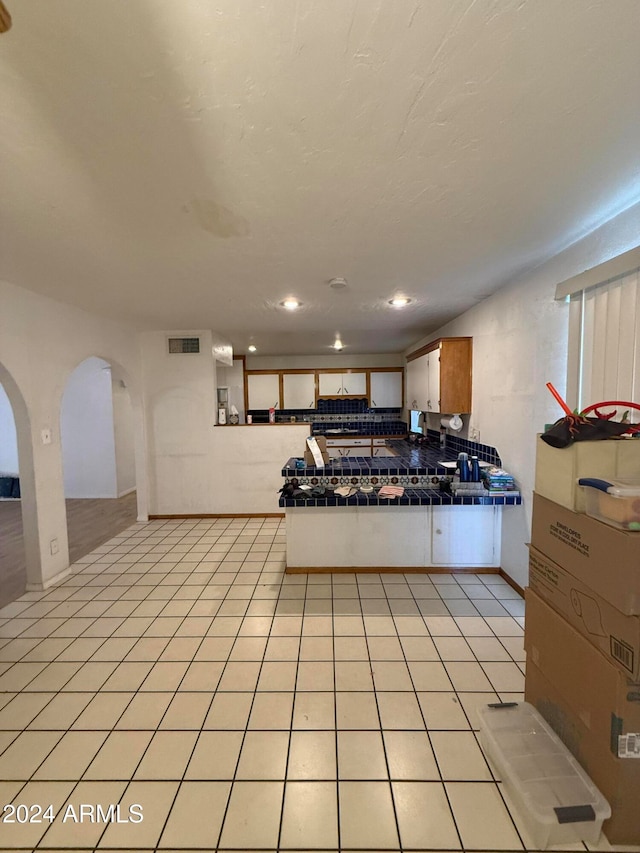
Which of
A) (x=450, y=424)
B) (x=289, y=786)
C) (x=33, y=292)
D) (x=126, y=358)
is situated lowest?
(x=289, y=786)

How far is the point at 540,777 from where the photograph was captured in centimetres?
118

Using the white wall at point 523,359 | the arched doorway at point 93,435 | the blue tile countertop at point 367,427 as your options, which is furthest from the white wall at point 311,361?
the white wall at point 523,359

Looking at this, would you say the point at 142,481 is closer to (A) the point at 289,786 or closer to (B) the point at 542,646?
(A) the point at 289,786

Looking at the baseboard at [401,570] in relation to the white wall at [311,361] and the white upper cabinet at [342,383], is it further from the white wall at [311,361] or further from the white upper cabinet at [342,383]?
the white wall at [311,361]

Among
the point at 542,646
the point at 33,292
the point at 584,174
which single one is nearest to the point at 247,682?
the point at 542,646

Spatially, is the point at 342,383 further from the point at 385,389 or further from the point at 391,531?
the point at 391,531

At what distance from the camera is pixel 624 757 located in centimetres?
104

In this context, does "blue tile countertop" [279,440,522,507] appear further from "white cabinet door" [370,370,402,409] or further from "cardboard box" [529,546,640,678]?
"white cabinet door" [370,370,402,409]

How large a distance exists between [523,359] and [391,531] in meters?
1.66

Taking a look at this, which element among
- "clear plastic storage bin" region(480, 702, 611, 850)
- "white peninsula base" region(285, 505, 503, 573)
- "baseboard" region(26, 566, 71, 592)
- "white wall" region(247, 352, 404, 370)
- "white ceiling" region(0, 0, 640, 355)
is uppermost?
"white ceiling" region(0, 0, 640, 355)

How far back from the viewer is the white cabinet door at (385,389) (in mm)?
6094

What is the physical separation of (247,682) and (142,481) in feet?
10.3

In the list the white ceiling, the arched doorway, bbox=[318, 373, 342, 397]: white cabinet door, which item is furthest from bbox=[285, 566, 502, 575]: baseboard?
bbox=[318, 373, 342, 397]: white cabinet door

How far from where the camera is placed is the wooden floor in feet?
9.38
